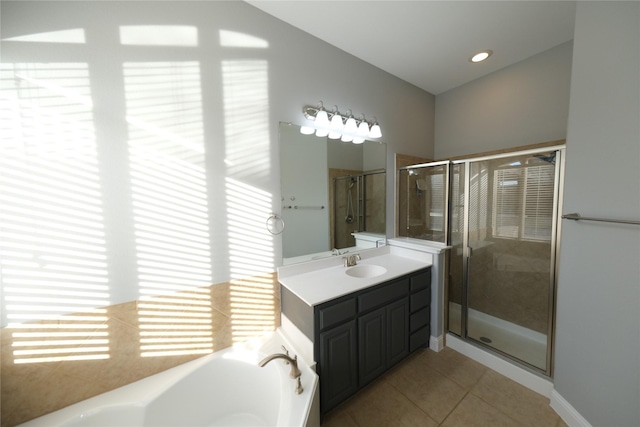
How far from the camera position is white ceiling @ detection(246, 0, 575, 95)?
1.47 metres

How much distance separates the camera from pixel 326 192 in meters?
1.89

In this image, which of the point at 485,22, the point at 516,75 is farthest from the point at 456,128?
the point at 485,22

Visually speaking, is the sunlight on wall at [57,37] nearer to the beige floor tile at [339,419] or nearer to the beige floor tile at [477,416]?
the beige floor tile at [339,419]

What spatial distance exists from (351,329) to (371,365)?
1.25 feet

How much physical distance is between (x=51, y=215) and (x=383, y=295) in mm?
1917

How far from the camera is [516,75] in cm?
208

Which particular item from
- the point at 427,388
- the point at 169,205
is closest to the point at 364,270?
the point at 427,388

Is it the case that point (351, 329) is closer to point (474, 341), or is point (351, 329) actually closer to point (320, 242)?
point (320, 242)

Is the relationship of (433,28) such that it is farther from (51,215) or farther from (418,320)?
(51,215)

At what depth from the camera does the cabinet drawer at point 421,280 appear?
1826 mm

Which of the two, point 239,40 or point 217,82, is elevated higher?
point 239,40

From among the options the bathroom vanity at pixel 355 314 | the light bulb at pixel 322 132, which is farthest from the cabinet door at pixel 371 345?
the light bulb at pixel 322 132

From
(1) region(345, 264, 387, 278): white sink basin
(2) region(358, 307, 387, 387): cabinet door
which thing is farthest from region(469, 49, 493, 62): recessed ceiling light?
(2) region(358, 307, 387, 387): cabinet door

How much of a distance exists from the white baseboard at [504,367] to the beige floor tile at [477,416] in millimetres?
409
